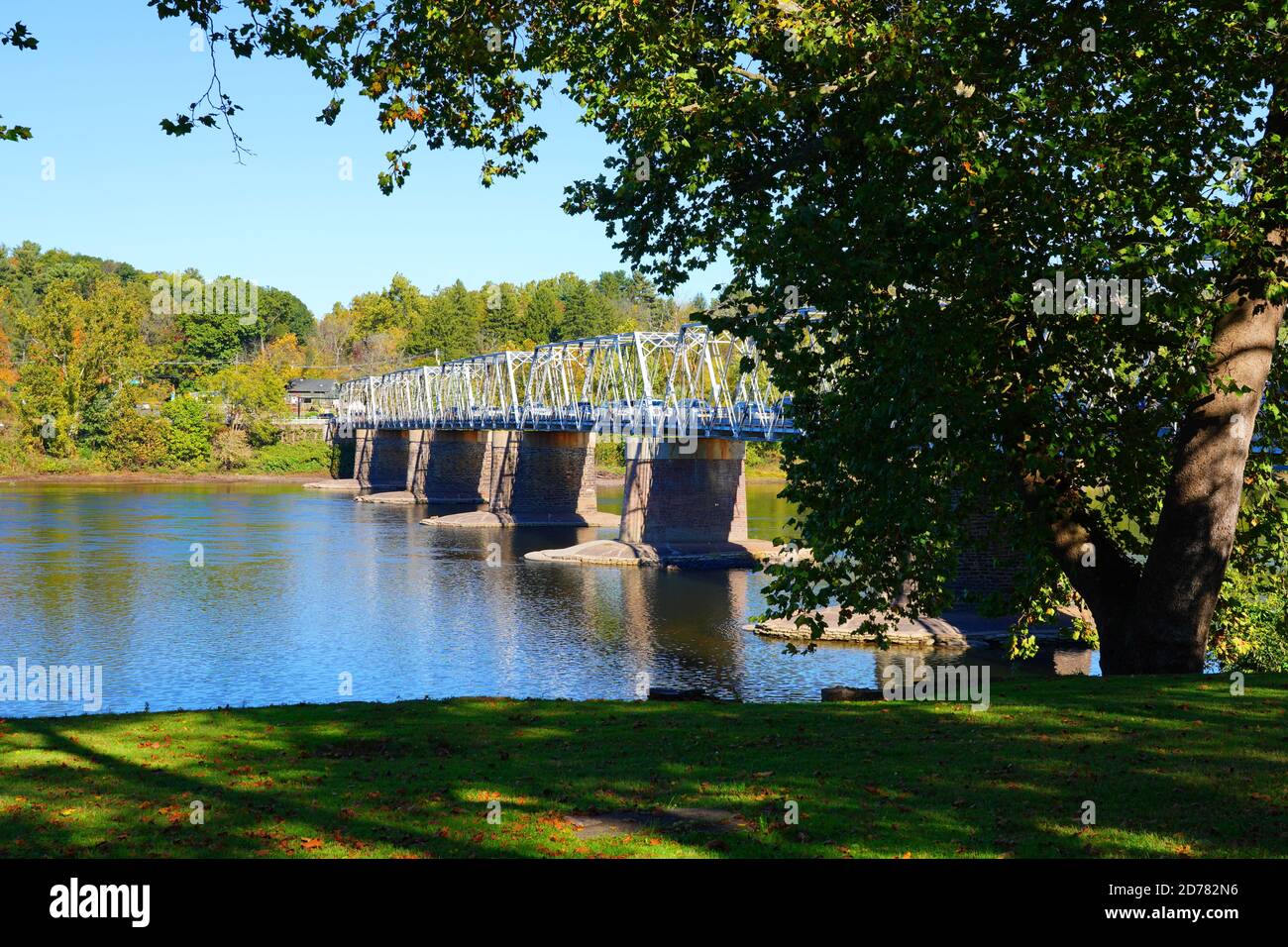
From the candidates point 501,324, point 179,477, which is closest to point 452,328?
point 501,324

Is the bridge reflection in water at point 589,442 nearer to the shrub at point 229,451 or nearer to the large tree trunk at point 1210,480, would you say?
the large tree trunk at point 1210,480

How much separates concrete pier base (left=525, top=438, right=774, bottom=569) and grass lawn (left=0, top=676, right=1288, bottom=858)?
47.7 metres

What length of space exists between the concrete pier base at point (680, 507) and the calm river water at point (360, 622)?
12.0 feet

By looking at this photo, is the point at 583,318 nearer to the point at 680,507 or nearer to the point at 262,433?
the point at 262,433

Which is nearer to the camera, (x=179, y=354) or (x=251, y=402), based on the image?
(x=251, y=402)

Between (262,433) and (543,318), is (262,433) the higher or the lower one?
the lower one

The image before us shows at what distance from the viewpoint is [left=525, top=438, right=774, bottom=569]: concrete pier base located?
63.7 meters

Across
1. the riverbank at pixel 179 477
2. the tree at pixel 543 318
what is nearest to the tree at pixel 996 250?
the riverbank at pixel 179 477

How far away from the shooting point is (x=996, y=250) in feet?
50.9

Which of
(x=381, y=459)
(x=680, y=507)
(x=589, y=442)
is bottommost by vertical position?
(x=680, y=507)

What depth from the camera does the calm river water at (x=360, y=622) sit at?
32.5 meters

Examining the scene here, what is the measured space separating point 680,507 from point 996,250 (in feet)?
166
